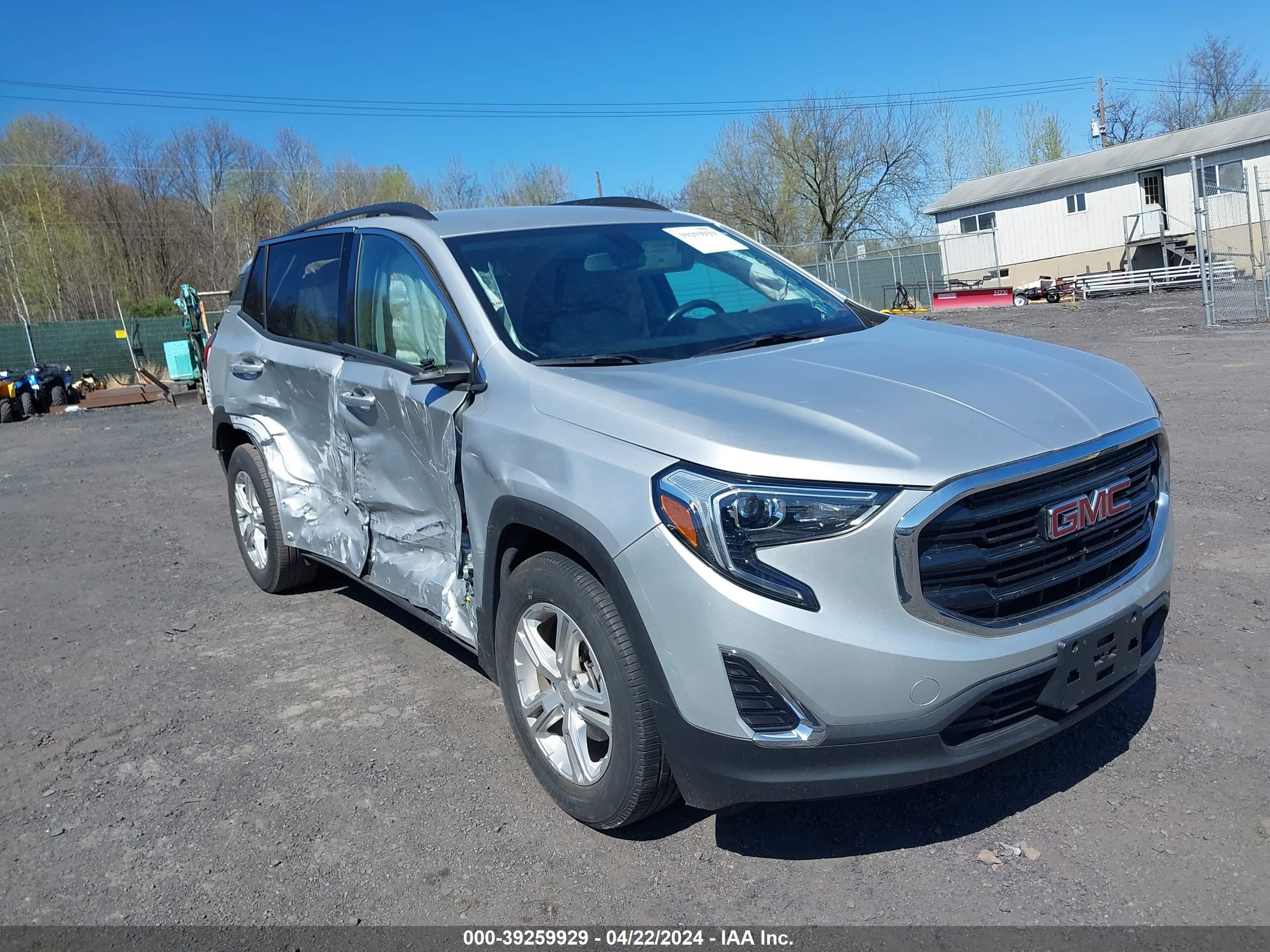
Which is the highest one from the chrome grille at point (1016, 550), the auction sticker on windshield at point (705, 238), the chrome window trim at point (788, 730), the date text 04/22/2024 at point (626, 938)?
the auction sticker on windshield at point (705, 238)

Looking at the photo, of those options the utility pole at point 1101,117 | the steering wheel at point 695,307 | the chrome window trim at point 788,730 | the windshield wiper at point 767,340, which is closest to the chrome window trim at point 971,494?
the chrome window trim at point 788,730

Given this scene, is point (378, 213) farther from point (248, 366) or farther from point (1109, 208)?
point (1109, 208)

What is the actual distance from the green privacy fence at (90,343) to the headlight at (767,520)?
29.2 metres

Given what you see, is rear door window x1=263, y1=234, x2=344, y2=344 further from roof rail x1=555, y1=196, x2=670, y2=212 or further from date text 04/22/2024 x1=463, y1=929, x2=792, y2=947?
date text 04/22/2024 x1=463, y1=929, x2=792, y2=947

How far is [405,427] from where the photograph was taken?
13.1ft

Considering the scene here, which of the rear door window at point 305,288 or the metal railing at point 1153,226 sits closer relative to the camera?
the rear door window at point 305,288

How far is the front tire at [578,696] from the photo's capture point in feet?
9.41

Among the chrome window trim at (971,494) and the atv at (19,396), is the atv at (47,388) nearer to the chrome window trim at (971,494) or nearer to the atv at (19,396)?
the atv at (19,396)

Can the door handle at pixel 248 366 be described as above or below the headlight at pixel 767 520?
above

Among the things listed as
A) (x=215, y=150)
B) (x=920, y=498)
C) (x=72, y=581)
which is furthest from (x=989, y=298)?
(x=215, y=150)

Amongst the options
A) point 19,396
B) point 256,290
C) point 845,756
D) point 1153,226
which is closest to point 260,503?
point 256,290

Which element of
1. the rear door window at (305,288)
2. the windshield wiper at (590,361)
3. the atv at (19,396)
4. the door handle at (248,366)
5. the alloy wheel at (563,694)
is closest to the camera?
the alloy wheel at (563,694)

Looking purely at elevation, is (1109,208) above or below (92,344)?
below

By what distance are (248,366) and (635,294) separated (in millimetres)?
2641
